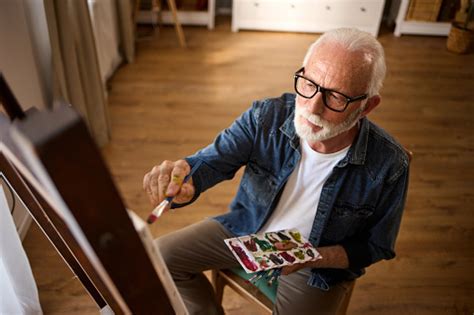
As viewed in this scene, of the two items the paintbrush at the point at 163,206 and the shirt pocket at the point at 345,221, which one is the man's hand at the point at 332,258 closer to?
the shirt pocket at the point at 345,221

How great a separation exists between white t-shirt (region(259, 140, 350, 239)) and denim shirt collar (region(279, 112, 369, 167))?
0.02m

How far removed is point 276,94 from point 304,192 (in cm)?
193

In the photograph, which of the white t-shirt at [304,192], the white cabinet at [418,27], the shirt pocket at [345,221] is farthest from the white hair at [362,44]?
the white cabinet at [418,27]

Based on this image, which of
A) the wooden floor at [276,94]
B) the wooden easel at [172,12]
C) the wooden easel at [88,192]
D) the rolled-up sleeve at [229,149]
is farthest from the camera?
the wooden easel at [172,12]

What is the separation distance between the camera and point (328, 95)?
1.21 metres

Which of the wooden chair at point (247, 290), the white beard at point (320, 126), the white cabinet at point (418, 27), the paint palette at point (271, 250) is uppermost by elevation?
the white beard at point (320, 126)

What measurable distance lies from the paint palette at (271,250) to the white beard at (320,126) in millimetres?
296

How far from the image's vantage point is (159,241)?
4.77 feet

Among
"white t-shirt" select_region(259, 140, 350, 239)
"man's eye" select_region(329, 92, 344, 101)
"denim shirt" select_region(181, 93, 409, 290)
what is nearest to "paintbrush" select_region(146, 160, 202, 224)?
"denim shirt" select_region(181, 93, 409, 290)

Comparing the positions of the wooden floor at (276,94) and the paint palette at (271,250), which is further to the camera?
the wooden floor at (276,94)

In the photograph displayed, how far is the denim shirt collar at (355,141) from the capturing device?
1292 millimetres

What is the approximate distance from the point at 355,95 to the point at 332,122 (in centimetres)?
9

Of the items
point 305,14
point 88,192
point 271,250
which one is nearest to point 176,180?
point 271,250

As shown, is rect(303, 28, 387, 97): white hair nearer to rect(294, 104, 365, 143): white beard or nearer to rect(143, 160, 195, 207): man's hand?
rect(294, 104, 365, 143): white beard
